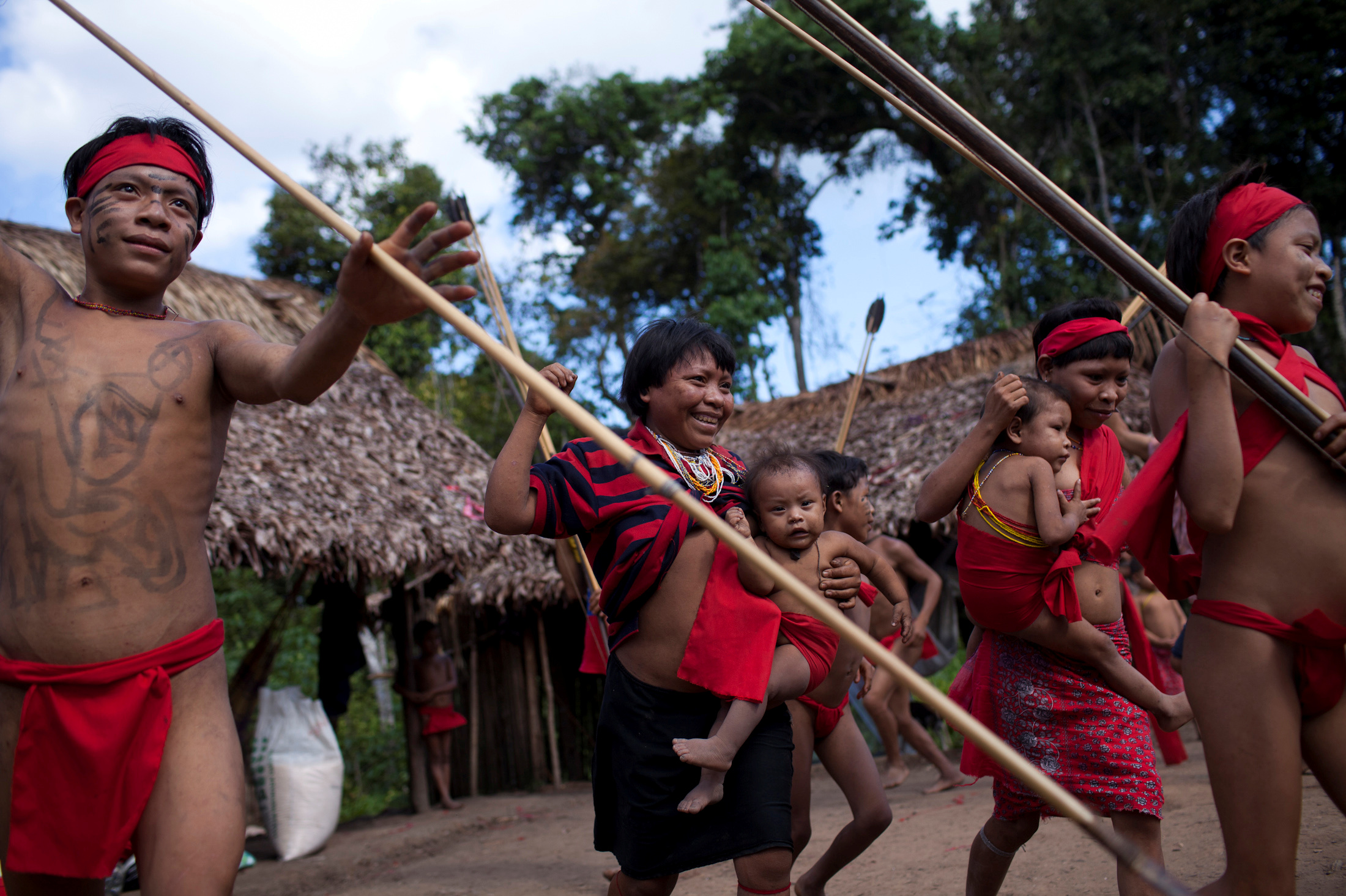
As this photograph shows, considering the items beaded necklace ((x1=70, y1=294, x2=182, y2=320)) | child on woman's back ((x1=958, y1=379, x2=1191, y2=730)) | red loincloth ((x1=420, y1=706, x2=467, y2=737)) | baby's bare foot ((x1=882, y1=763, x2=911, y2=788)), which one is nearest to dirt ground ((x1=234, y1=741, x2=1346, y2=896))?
baby's bare foot ((x1=882, y1=763, x2=911, y2=788))

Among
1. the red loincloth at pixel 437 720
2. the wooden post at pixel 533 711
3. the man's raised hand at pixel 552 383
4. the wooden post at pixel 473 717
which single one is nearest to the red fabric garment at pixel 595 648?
the man's raised hand at pixel 552 383

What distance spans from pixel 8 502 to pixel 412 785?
753cm

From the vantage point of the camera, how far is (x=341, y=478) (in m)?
7.32

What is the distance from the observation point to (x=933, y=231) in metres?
19.6

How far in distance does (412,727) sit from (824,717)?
6.42 meters

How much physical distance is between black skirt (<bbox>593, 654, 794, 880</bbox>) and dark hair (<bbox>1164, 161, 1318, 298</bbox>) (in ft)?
4.68

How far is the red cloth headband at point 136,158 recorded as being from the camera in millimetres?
1988

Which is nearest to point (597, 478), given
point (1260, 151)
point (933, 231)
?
point (1260, 151)

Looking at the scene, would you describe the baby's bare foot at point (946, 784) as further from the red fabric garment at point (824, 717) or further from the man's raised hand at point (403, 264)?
the man's raised hand at point (403, 264)

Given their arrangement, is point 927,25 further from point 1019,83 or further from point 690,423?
point 690,423

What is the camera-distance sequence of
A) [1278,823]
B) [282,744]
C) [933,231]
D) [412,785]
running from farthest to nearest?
[933,231] → [412,785] → [282,744] → [1278,823]

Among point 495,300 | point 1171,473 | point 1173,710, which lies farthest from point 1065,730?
point 495,300

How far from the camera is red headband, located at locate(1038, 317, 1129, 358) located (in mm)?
2691

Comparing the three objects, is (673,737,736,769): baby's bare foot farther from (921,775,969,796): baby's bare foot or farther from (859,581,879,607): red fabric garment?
(921,775,969,796): baby's bare foot
